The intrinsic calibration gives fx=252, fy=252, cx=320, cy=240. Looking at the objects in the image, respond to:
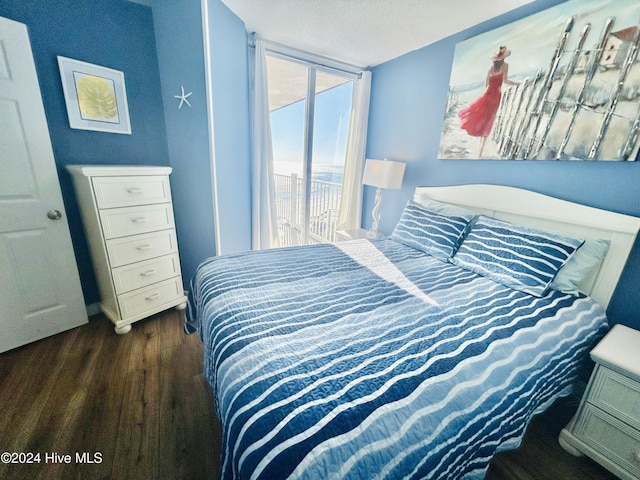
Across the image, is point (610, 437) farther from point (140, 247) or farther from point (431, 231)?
point (140, 247)

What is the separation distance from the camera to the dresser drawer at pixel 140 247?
1825 mm

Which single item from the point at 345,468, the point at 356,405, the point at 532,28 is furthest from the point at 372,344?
the point at 532,28

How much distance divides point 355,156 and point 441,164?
3.67 feet

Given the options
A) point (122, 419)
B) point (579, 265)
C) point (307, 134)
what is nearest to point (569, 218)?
point (579, 265)

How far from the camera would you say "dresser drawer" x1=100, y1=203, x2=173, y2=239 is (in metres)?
1.77

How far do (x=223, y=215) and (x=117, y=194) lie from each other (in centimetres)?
78

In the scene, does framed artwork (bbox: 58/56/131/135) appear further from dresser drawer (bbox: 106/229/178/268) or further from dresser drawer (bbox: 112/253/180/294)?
dresser drawer (bbox: 112/253/180/294)

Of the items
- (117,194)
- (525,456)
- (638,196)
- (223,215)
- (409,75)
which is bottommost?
(525,456)

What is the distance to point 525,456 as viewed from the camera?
122 centimetres

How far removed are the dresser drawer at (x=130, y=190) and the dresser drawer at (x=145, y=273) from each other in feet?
1.55

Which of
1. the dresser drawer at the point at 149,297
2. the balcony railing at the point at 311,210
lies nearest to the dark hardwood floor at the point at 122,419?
the dresser drawer at the point at 149,297

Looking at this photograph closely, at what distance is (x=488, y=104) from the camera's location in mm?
1917

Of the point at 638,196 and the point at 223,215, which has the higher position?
the point at 638,196

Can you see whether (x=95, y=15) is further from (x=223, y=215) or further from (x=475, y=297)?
(x=475, y=297)
